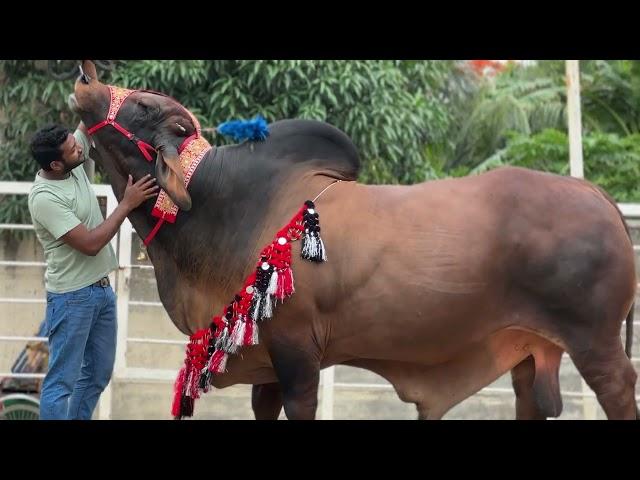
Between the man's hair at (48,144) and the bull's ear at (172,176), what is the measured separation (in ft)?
1.44

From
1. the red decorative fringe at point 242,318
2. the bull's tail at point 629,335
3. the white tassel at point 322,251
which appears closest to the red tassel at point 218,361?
the red decorative fringe at point 242,318

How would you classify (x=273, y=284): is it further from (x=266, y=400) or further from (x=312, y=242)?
(x=266, y=400)

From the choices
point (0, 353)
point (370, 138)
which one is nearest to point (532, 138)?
point (370, 138)

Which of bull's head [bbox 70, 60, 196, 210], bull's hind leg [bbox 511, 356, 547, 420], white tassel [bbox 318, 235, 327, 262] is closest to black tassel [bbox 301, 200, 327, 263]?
white tassel [bbox 318, 235, 327, 262]

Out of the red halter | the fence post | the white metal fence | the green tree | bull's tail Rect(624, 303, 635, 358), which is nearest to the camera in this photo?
the red halter

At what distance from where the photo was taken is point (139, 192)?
4312 mm

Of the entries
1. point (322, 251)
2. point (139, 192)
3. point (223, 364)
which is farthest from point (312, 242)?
point (139, 192)

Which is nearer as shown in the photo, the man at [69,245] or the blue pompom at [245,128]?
the man at [69,245]

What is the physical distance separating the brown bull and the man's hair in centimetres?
21

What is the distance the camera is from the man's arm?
4.21 m

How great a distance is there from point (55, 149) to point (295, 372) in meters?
1.47

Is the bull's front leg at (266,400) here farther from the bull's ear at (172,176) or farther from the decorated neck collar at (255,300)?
the bull's ear at (172,176)

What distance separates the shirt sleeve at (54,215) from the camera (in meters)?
4.23

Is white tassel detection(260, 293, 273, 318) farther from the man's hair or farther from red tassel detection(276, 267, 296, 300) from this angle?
the man's hair
